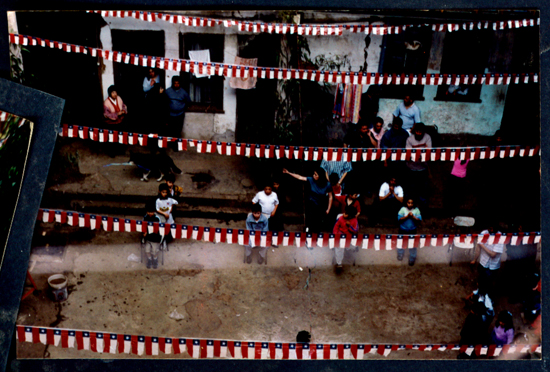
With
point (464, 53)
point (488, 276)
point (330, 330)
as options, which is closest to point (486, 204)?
point (488, 276)

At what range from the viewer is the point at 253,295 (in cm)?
719

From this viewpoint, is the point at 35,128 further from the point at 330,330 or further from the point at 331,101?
the point at 331,101

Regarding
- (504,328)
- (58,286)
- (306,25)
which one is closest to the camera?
(504,328)

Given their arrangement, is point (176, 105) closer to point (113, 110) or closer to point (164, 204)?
point (113, 110)

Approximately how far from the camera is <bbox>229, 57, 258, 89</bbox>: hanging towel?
8094 mm

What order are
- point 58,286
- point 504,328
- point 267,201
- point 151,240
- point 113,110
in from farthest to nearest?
point 113,110, point 267,201, point 151,240, point 58,286, point 504,328

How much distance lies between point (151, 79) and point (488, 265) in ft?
20.0

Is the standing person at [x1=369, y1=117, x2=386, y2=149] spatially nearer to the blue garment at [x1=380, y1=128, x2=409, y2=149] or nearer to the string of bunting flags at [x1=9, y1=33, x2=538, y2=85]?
the blue garment at [x1=380, y1=128, x2=409, y2=149]

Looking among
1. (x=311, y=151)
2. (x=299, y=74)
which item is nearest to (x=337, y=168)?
(x=311, y=151)

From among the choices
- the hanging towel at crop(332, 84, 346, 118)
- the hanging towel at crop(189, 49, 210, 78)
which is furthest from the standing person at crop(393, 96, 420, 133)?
the hanging towel at crop(189, 49, 210, 78)

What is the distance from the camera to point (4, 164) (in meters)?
4.97

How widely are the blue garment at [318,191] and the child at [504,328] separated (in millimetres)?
3047

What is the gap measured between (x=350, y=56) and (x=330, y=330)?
4316 millimetres

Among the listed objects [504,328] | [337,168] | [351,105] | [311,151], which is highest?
[351,105]
